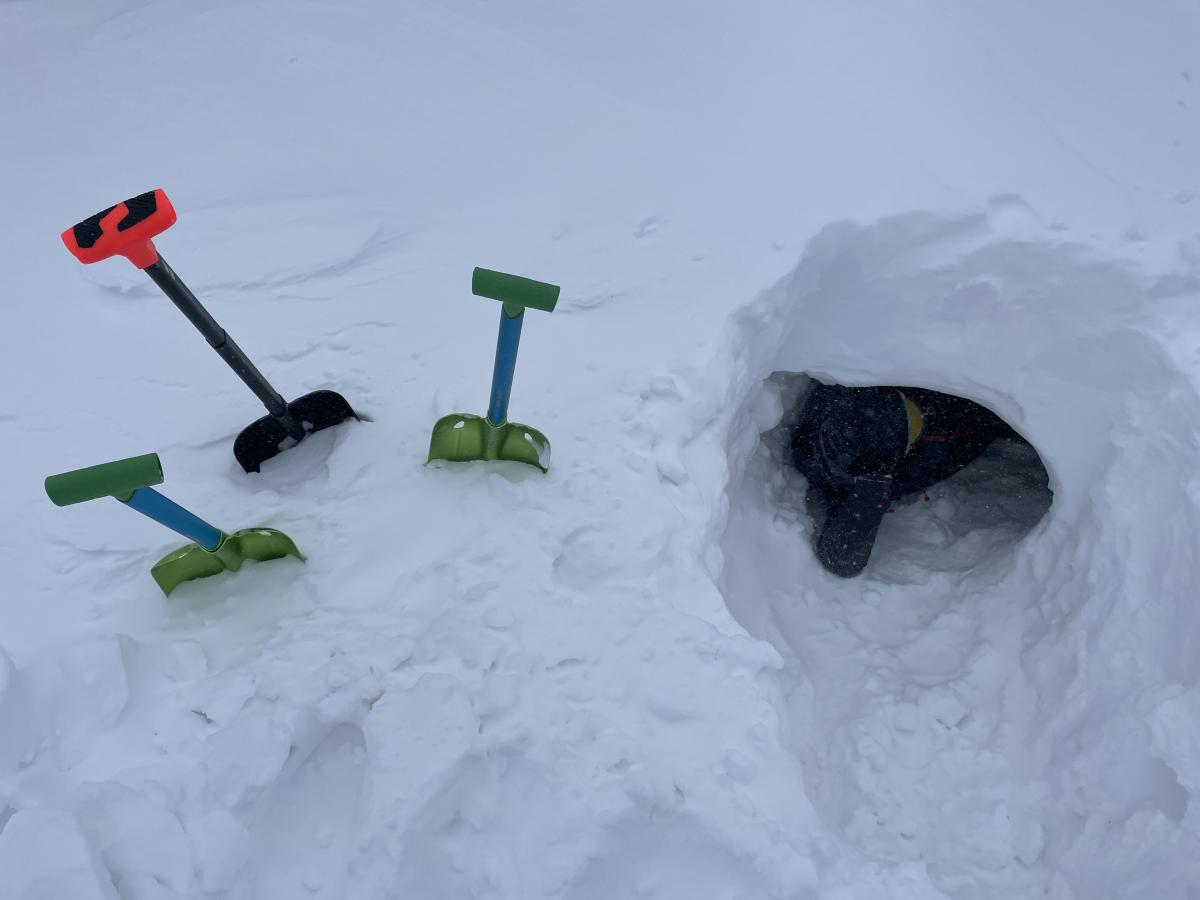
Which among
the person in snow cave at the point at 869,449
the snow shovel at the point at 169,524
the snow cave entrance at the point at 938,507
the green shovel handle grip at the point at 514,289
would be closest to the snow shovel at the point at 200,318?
the snow shovel at the point at 169,524

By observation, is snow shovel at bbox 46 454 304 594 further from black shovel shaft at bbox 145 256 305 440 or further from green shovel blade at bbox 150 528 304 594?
black shovel shaft at bbox 145 256 305 440

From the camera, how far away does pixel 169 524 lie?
1.55 metres

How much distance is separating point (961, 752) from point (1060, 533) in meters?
0.84

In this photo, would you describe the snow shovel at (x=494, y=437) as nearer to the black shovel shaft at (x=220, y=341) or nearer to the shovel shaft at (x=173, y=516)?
the black shovel shaft at (x=220, y=341)

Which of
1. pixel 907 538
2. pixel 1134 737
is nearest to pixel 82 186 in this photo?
pixel 907 538

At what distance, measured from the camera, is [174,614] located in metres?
1.66

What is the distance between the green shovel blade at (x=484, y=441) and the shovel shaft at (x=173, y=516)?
21.9 inches

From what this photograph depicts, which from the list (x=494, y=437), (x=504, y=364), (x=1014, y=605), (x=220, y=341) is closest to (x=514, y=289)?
(x=504, y=364)

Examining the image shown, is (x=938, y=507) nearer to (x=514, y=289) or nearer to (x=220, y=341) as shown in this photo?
(x=514, y=289)

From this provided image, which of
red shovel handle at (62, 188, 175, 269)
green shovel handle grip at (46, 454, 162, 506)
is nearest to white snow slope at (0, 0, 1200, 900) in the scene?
green shovel handle grip at (46, 454, 162, 506)

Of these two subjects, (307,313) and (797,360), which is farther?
(797,360)

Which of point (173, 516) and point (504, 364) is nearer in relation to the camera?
point (173, 516)

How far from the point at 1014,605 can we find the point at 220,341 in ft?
9.00

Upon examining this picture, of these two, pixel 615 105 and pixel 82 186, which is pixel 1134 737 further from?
pixel 82 186
